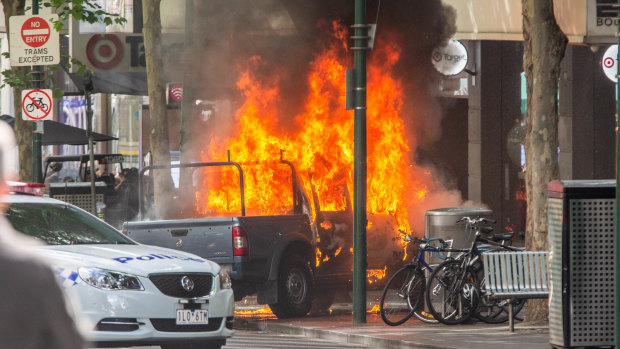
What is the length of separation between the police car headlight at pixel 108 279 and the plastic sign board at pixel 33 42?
9961 mm

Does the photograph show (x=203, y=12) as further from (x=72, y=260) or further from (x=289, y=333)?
(x=72, y=260)

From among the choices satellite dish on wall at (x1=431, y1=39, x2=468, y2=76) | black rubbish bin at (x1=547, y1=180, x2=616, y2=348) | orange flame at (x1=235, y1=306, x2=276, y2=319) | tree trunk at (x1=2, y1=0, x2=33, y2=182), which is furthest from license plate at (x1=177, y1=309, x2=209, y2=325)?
tree trunk at (x1=2, y1=0, x2=33, y2=182)

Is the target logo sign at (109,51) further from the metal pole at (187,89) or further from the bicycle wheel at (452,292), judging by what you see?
A: the bicycle wheel at (452,292)

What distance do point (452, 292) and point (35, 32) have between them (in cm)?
874

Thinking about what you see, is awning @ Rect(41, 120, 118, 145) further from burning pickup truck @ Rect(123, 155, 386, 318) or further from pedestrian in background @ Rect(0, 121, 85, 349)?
pedestrian in background @ Rect(0, 121, 85, 349)

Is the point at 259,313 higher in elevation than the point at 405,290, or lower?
lower

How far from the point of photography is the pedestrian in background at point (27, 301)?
8.39 ft

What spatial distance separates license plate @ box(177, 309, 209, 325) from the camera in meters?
9.31

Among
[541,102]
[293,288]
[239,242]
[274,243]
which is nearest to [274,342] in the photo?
[239,242]

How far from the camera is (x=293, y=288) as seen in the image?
45.6ft

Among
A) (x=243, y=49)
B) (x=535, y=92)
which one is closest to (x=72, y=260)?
(x=535, y=92)

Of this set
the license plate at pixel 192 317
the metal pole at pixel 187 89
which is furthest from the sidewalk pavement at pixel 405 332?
the metal pole at pixel 187 89

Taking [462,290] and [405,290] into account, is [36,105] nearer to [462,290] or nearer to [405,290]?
[405,290]

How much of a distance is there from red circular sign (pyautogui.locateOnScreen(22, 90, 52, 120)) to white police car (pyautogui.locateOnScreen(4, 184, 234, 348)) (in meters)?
8.74
